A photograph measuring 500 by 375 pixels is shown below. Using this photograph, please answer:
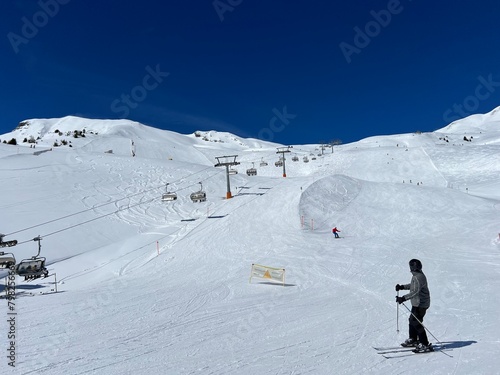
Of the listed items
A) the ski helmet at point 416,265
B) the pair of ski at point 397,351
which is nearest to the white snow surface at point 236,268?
the pair of ski at point 397,351

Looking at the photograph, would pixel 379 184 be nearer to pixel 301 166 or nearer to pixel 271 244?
pixel 271 244

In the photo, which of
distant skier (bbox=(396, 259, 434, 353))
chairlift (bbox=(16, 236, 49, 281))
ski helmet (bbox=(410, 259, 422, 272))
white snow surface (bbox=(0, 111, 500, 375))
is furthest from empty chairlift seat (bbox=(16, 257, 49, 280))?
ski helmet (bbox=(410, 259, 422, 272))

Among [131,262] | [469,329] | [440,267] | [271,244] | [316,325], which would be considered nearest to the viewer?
[469,329]

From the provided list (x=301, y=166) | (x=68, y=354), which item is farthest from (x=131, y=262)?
(x=301, y=166)

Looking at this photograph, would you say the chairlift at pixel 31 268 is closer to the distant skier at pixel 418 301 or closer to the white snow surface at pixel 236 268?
the white snow surface at pixel 236 268

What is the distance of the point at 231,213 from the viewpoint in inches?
1300

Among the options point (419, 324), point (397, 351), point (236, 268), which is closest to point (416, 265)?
point (419, 324)

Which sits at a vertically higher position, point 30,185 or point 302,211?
point 30,185

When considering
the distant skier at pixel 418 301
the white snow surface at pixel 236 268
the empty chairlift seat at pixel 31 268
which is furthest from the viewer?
the empty chairlift seat at pixel 31 268

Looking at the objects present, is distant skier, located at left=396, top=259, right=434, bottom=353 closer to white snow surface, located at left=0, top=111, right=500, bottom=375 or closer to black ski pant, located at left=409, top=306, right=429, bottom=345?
black ski pant, located at left=409, top=306, right=429, bottom=345

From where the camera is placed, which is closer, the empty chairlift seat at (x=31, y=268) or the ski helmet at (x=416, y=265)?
the ski helmet at (x=416, y=265)

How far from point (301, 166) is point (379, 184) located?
3192 cm

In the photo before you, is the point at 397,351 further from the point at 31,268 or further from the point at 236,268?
the point at 31,268

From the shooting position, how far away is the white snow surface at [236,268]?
7805 mm
